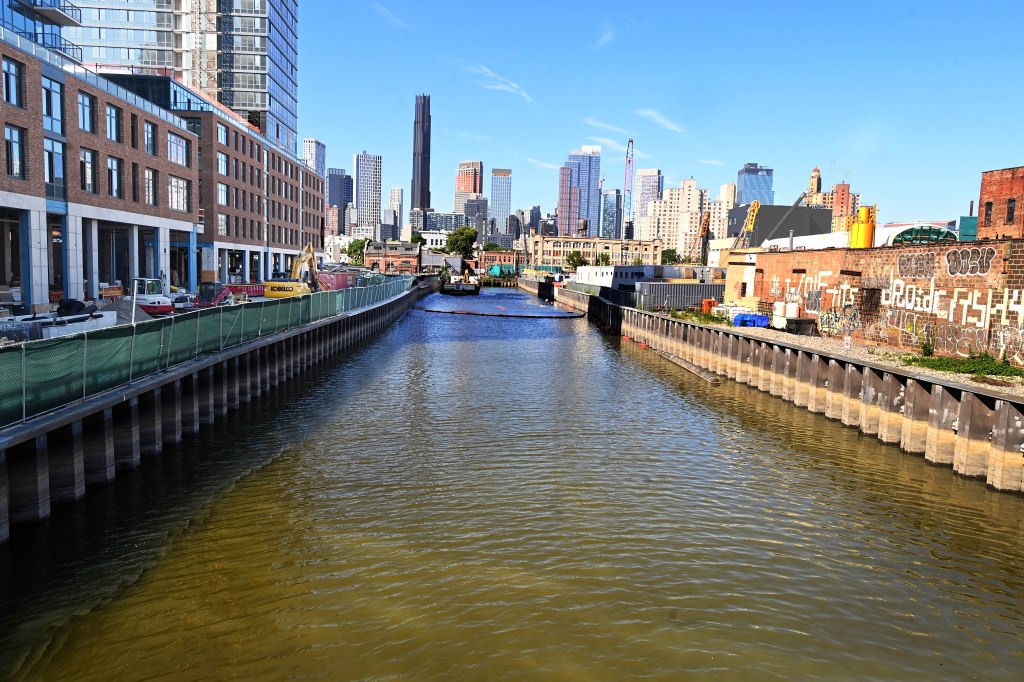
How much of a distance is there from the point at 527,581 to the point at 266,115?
11108 centimetres

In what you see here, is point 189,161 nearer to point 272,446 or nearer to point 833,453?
point 272,446

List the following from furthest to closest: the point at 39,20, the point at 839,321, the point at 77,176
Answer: the point at 39,20 → the point at 77,176 → the point at 839,321

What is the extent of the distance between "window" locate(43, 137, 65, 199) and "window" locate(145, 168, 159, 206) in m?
13.5

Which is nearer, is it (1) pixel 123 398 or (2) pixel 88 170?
(1) pixel 123 398

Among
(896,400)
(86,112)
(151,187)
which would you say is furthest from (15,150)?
(896,400)

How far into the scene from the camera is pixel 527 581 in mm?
13219

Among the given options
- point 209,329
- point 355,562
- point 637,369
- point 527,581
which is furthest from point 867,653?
point 637,369

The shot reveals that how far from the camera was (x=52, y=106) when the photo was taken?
47.7 m

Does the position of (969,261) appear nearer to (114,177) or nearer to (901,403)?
(901,403)

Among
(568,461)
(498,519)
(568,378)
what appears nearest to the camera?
(498,519)

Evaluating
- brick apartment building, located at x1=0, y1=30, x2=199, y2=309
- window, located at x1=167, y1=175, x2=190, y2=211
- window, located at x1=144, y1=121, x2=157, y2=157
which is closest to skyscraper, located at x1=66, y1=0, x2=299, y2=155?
window, located at x1=167, y1=175, x2=190, y2=211

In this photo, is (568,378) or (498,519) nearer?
(498,519)

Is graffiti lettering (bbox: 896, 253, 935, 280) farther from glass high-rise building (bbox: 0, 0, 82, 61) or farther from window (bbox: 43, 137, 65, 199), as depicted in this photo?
glass high-rise building (bbox: 0, 0, 82, 61)

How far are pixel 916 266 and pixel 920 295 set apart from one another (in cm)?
146
